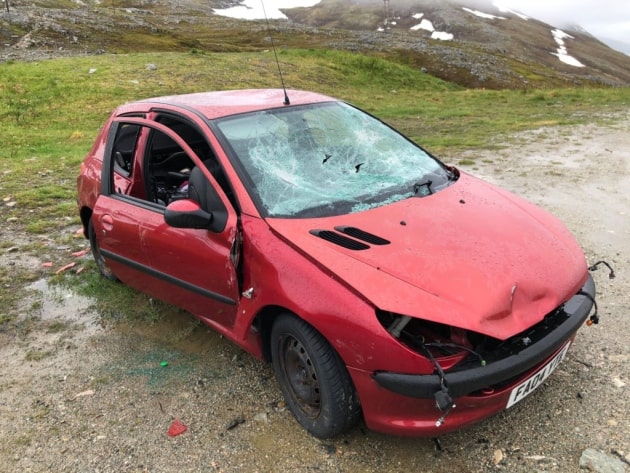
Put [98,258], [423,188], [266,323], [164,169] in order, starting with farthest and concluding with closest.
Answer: [98,258] → [164,169] → [423,188] → [266,323]

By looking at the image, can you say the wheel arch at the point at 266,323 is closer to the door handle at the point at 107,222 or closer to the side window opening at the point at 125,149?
the door handle at the point at 107,222

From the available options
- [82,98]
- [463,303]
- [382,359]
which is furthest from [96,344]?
[82,98]

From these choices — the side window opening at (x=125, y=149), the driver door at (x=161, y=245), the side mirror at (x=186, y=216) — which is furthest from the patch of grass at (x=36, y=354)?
the side mirror at (x=186, y=216)

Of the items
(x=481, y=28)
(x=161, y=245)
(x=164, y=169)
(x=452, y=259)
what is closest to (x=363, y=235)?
(x=452, y=259)

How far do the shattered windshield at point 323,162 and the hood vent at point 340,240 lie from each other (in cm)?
22

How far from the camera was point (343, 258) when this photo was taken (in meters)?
2.53

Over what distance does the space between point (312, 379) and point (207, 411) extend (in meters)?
0.78

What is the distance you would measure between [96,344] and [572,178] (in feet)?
21.6

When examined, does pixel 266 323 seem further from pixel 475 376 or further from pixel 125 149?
pixel 125 149

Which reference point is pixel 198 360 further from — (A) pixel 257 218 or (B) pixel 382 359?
(B) pixel 382 359

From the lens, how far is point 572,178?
24.3 ft

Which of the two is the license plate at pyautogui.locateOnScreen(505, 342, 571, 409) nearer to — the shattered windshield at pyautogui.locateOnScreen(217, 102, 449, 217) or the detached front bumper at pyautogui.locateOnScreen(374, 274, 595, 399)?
the detached front bumper at pyautogui.locateOnScreen(374, 274, 595, 399)

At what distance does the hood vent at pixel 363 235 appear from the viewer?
8.70ft

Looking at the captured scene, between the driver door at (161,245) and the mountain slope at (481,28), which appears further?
the mountain slope at (481,28)
